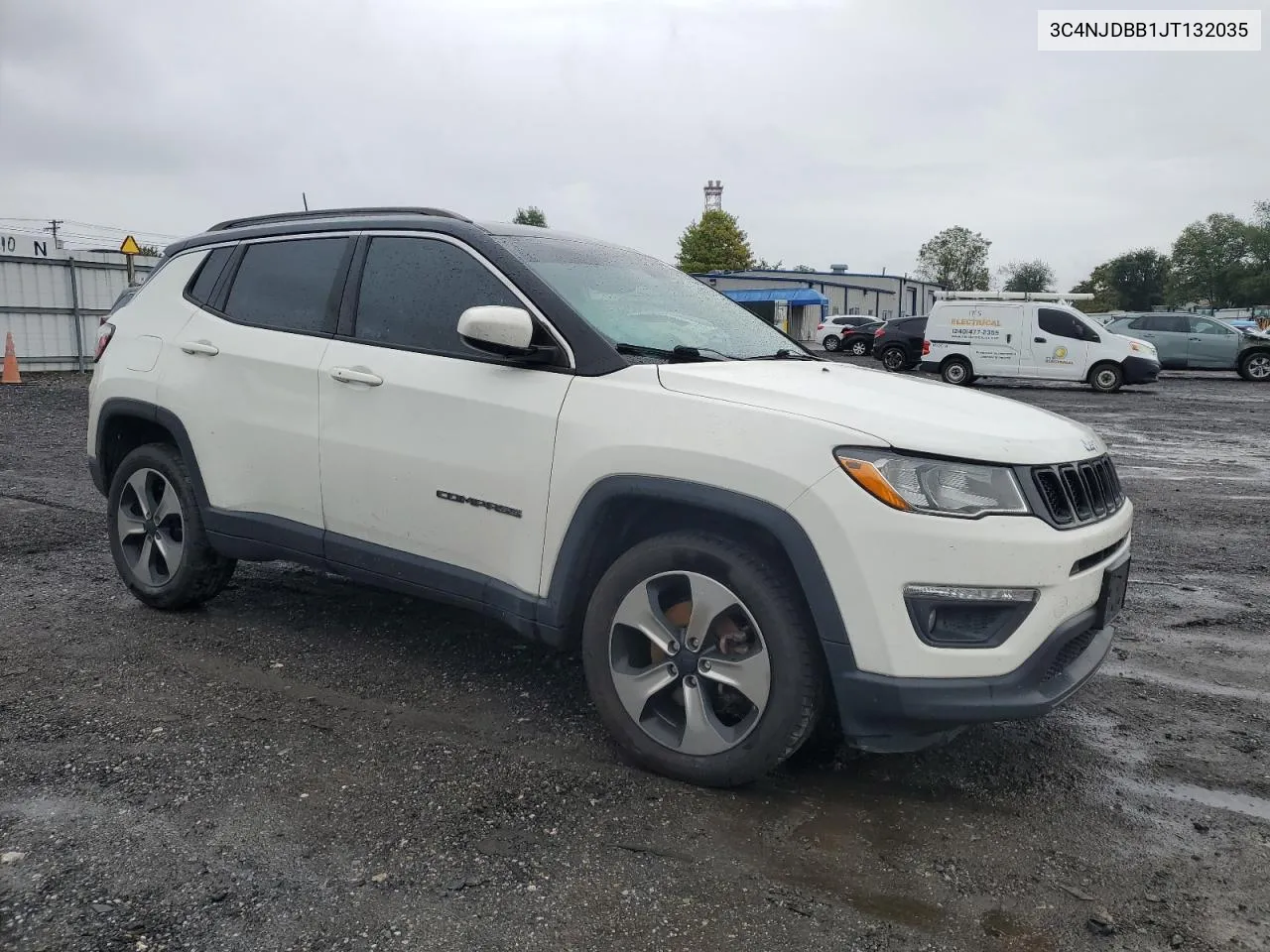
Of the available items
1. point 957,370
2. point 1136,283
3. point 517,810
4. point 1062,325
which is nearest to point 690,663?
point 517,810

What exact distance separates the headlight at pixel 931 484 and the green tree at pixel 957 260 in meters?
90.7

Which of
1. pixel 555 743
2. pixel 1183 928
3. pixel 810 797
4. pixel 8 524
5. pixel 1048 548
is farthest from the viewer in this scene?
pixel 8 524

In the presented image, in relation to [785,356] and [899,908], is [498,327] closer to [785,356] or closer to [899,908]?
[785,356]

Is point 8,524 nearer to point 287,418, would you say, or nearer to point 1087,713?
point 287,418

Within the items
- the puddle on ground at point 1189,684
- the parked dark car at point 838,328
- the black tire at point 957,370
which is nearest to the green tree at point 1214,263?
the parked dark car at point 838,328

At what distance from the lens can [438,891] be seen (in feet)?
8.34

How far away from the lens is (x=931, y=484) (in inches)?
108

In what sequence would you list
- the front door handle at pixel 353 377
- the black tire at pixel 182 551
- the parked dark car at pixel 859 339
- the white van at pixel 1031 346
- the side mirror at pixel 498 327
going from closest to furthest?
the side mirror at pixel 498 327 → the front door handle at pixel 353 377 → the black tire at pixel 182 551 → the white van at pixel 1031 346 → the parked dark car at pixel 859 339

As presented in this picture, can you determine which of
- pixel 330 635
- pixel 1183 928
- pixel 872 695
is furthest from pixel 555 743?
pixel 1183 928

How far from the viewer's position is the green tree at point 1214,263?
8938 cm

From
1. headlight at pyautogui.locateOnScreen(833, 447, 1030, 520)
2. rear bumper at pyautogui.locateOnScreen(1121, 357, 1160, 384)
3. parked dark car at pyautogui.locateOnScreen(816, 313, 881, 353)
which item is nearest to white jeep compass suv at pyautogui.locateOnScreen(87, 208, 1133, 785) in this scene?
headlight at pyautogui.locateOnScreen(833, 447, 1030, 520)

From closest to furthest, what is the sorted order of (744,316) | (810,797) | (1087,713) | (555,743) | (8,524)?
(810,797) → (555,743) → (1087,713) → (744,316) → (8,524)

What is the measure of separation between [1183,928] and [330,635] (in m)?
3.40

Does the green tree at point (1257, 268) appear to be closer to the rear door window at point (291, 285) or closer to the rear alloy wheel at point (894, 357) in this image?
the rear alloy wheel at point (894, 357)
